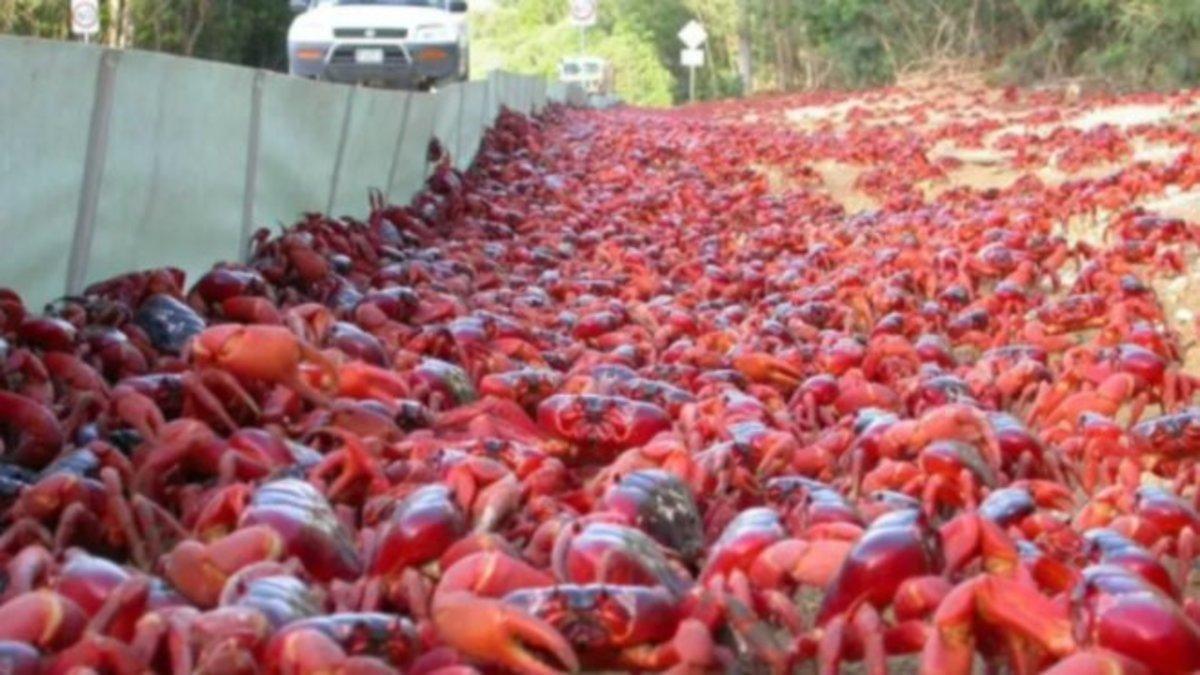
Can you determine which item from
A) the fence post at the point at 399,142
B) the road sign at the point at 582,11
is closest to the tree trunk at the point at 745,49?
the road sign at the point at 582,11

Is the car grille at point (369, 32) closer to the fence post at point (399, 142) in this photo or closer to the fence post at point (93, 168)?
the fence post at point (399, 142)

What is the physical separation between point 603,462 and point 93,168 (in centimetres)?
296

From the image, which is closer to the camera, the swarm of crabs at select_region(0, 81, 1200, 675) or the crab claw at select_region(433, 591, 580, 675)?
the crab claw at select_region(433, 591, 580, 675)

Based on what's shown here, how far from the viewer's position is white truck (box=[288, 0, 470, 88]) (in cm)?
2402

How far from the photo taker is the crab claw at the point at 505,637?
2.91 m

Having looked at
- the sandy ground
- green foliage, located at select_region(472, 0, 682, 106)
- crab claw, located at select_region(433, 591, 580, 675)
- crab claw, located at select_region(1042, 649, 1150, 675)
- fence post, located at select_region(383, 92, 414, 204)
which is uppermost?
crab claw, located at select_region(1042, 649, 1150, 675)

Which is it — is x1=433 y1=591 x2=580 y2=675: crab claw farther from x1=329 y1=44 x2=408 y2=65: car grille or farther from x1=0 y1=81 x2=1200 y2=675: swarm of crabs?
x1=329 y1=44 x2=408 y2=65: car grille

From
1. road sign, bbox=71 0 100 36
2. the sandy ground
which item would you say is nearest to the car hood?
the sandy ground

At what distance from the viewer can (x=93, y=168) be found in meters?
7.30

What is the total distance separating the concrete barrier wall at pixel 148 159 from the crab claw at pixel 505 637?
13.3ft

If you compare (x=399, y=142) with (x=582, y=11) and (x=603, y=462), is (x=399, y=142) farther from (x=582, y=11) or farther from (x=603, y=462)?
(x=582, y=11)

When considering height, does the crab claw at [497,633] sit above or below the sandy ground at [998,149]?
above

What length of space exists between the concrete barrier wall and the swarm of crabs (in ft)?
1.14

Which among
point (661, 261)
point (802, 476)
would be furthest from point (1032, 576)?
point (661, 261)
